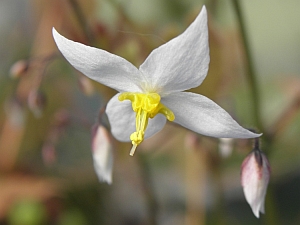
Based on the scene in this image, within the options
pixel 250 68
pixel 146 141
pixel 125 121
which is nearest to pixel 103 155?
pixel 125 121

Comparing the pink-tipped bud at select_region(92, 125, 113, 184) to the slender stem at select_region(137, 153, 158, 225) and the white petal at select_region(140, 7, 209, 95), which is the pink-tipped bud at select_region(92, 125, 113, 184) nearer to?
the white petal at select_region(140, 7, 209, 95)

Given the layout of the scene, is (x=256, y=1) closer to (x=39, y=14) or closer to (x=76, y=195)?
(x=39, y=14)

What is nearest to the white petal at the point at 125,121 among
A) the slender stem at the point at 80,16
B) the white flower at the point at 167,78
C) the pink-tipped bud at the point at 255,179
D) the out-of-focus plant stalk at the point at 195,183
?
the white flower at the point at 167,78

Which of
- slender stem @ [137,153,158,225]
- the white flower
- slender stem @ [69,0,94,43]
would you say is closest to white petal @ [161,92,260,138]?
the white flower

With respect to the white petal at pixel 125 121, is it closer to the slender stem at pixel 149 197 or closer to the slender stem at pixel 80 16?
the slender stem at pixel 80 16

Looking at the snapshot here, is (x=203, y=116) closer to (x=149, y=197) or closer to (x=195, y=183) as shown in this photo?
(x=149, y=197)

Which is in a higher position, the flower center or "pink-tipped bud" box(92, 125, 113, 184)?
the flower center
